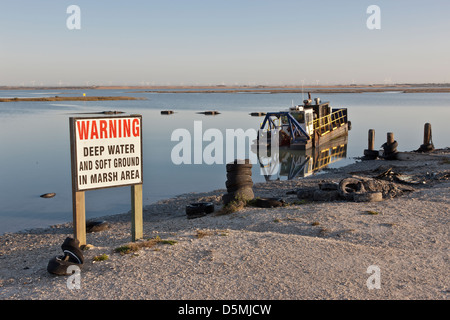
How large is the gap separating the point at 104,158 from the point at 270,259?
339cm

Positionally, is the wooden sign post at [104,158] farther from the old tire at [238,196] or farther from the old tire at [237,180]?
the old tire at [237,180]

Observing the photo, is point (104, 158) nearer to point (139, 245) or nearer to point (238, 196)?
point (139, 245)

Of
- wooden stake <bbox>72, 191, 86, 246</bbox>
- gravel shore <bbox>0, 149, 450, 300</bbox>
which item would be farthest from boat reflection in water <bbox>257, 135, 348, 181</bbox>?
wooden stake <bbox>72, 191, 86, 246</bbox>

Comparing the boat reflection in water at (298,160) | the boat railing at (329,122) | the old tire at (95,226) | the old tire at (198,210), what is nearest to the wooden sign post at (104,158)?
the old tire at (95,226)

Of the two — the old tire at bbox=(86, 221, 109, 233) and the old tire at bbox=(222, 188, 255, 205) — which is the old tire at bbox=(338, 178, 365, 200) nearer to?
the old tire at bbox=(222, 188, 255, 205)

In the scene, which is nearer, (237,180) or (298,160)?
(237,180)

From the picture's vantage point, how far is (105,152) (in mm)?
8273

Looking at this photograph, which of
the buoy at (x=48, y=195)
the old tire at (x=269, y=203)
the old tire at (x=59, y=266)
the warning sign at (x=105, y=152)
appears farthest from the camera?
the buoy at (x=48, y=195)

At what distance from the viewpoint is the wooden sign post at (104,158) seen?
7906 mm

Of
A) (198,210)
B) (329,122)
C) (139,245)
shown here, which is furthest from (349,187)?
(329,122)

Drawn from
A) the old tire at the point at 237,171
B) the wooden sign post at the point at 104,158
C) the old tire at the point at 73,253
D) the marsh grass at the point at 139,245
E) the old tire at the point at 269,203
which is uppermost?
the wooden sign post at the point at 104,158

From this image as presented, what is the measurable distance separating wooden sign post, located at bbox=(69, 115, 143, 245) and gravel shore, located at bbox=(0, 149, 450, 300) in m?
0.80

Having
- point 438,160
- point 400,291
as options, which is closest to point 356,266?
point 400,291

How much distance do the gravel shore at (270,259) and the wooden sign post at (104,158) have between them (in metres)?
0.80
